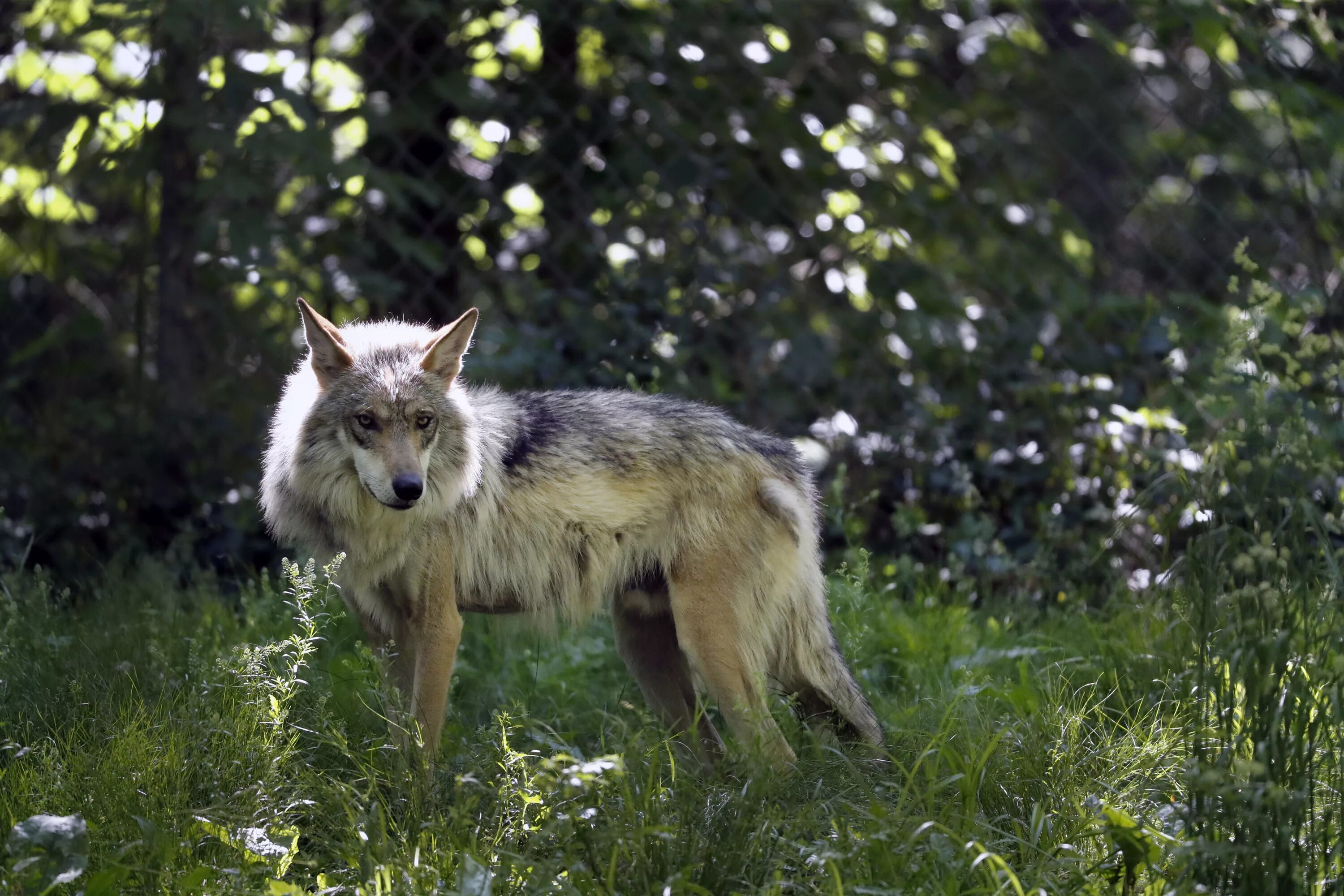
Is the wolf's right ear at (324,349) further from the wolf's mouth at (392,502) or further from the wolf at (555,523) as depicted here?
the wolf's mouth at (392,502)

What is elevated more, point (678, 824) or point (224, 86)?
point (224, 86)

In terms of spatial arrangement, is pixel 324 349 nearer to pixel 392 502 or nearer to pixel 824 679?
pixel 392 502

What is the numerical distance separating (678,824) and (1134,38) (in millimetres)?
6853

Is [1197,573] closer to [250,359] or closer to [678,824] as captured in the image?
[678,824]

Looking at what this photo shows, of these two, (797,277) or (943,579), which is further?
(797,277)

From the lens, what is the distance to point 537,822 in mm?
2834

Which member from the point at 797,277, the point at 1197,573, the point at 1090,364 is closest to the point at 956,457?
the point at 1090,364

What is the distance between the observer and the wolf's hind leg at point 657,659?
4191mm

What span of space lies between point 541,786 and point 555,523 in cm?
147

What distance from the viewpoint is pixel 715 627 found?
152 inches

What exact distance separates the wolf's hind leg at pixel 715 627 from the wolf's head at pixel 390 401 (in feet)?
2.89

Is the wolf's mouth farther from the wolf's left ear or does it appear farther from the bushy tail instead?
the bushy tail

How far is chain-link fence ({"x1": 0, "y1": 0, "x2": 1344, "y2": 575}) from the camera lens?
577 centimetres

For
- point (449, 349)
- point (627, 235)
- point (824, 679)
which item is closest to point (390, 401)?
point (449, 349)
